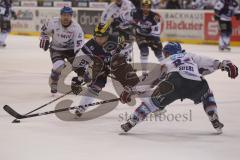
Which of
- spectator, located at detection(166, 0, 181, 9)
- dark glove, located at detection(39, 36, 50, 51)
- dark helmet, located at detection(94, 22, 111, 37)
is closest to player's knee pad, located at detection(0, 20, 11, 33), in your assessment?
spectator, located at detection(166, 0, 181, 9)

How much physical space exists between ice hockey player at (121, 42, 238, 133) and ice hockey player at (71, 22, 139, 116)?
1105mm

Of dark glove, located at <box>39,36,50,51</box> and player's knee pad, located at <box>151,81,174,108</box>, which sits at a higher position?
player's knee pad, located at <box>151,81,174,108</box>

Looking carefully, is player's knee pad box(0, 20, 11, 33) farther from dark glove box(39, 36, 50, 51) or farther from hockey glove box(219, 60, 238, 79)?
hockey glove box(219, 60, 238, 79)

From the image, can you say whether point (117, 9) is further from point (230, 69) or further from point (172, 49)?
point (230, 69)

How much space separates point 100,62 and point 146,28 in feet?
13.6

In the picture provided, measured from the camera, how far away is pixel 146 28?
40.2 ft

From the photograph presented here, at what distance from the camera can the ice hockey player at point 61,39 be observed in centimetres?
995

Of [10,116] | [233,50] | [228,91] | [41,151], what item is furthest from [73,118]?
[233,50]

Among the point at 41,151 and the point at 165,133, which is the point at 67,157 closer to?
the point at 41,151

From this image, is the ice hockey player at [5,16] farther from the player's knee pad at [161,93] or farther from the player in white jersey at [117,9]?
the player's knee pad at [161,93]

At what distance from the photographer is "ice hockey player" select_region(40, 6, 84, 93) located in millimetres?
9953

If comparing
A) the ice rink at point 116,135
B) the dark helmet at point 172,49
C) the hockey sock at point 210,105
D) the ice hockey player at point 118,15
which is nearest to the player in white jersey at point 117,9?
the ice hockey player at point 118,15

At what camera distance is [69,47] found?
1020 centimetres

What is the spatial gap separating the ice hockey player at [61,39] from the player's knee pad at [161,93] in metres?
3.18
